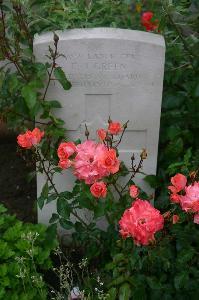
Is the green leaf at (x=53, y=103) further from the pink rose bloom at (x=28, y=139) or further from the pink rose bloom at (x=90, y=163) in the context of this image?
the pink rose bloom at (x=90, y=163)

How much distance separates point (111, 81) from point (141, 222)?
0.93 meters

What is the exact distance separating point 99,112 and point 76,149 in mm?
583

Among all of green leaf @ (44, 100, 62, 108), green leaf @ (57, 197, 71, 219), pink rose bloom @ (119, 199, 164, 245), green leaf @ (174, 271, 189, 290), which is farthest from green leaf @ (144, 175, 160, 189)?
pink rose bloom @ (119, 199, 164, 245)

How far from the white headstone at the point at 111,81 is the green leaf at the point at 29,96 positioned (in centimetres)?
16

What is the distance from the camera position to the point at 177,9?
2.64 m

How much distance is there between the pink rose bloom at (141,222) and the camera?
182cm

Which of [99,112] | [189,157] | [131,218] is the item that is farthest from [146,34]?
[131,218]

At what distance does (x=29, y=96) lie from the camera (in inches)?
94.0

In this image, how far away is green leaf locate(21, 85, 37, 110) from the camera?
238 centimetres

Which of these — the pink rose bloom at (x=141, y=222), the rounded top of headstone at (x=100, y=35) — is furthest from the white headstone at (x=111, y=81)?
the pink rose bloom at (x=141, y=222)

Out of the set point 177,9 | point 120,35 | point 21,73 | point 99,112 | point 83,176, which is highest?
point 177,9

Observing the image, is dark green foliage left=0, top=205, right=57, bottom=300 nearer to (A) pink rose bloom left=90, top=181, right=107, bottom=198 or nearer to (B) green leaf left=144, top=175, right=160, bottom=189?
(A) pink rose bloom left=90, top=181, right=107, bottom=198

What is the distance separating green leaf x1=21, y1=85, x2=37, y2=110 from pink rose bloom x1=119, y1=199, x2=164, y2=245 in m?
0.82

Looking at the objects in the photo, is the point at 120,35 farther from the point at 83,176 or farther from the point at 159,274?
the point at 159,274
